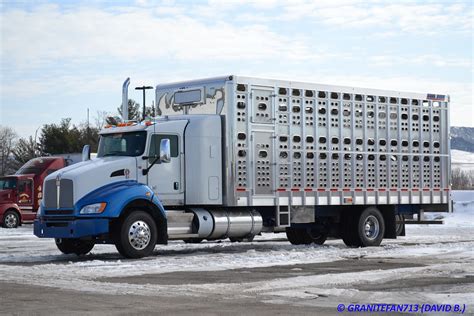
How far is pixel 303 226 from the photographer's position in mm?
Answer: 23078

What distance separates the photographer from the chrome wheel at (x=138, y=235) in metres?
18.5

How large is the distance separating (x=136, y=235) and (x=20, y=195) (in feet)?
66.5

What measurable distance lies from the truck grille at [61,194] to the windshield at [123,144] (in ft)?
4.93

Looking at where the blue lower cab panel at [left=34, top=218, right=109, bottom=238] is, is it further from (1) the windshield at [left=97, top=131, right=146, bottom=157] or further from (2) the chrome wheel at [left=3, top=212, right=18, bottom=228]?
(2) the chrome wheel at [left=3, top=212, right=18, bottom=228]

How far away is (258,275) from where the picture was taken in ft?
49.5

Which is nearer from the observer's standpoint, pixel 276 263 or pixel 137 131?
pixel 276 263

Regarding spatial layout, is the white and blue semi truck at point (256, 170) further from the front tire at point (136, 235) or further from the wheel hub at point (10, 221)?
the wheel hub at point (10, 221)

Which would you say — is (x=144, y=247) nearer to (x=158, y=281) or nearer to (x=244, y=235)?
(x=244, y=235)

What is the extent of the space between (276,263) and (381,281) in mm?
3669

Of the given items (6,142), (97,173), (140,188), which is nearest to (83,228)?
(97,173)

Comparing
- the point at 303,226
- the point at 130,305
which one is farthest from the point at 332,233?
the point at 130,305

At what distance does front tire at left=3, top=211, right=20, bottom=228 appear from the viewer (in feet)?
122

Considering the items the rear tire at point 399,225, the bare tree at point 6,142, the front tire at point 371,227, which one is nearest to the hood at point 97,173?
the front tire at point 371,227

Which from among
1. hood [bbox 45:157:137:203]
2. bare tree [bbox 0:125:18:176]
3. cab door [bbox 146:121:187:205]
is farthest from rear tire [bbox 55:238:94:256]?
bare tree [bbox 0:125:18:176]
